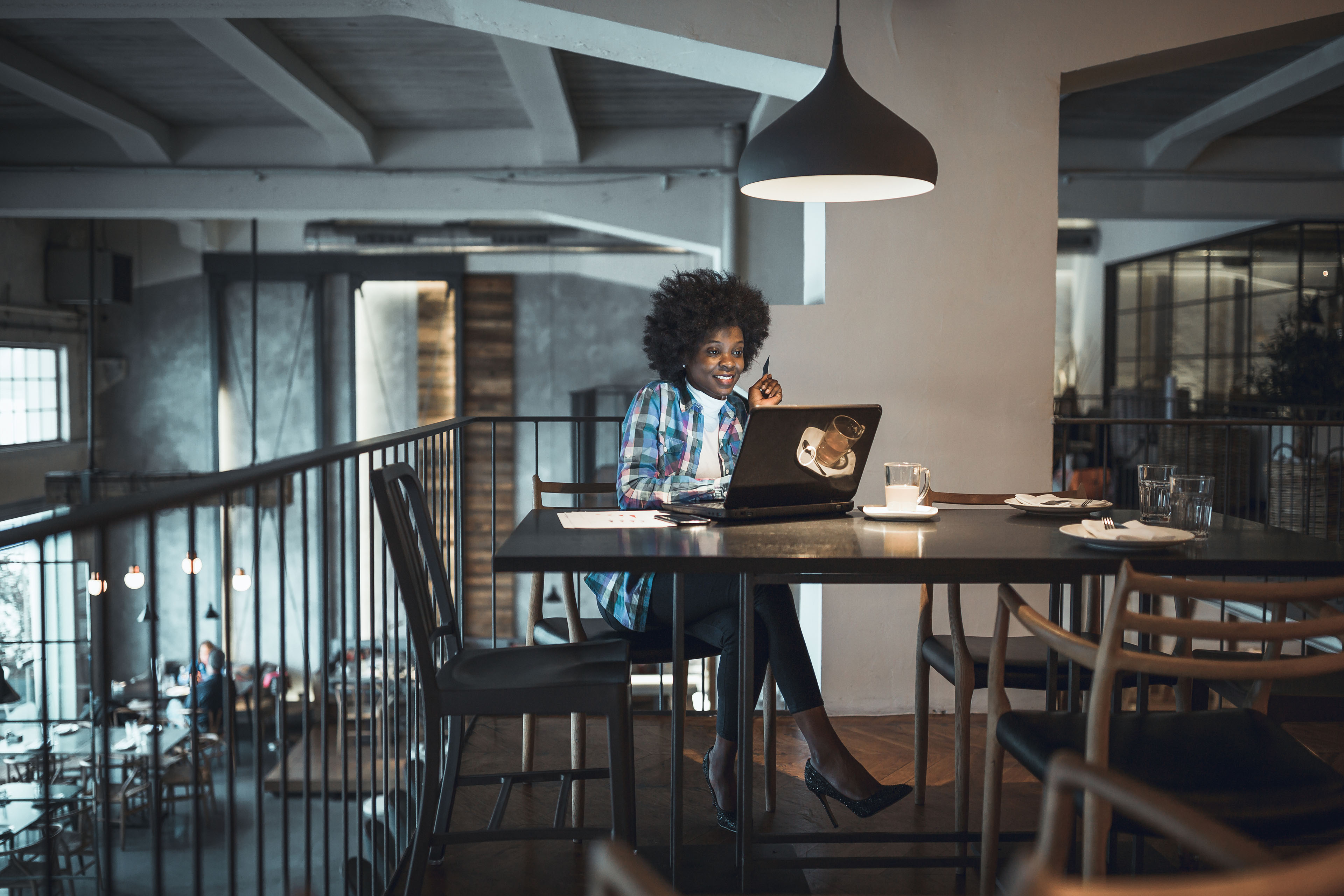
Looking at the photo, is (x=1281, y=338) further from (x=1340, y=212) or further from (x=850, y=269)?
(x=850, y=269)

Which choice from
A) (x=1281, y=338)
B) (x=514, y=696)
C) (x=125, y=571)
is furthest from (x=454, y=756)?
(x=125, y=571)

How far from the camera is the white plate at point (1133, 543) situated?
1.82m

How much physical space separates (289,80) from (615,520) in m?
4.74

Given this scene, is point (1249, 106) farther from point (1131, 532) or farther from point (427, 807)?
point (427, 807)

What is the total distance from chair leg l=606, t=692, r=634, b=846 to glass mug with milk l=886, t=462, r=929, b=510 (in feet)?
2.60

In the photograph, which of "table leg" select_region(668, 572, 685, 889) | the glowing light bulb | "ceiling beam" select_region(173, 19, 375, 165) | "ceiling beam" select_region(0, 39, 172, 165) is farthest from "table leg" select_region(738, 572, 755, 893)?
the glowing light bulb

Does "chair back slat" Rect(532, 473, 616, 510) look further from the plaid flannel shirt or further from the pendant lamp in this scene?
the pendant lamp

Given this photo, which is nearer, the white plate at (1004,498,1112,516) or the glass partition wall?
the white plate at (1004,498,1112,516)

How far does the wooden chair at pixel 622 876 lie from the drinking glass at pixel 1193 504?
164 centimetres

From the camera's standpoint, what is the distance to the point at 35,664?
9680 millimetres

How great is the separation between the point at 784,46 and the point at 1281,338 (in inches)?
243

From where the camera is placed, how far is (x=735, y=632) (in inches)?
87.9

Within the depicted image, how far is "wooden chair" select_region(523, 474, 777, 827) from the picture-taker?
2273mm

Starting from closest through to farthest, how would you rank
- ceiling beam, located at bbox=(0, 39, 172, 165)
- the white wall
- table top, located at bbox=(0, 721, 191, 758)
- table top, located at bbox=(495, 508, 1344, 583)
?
1. table top, located at bbox=(495, 508, 1344, 583)
2. the white wall
3. ceiling beam, located at bbox=(0, 39, 172, 165)
4. table top, located at bbox=(0, 721, 191, 758)
